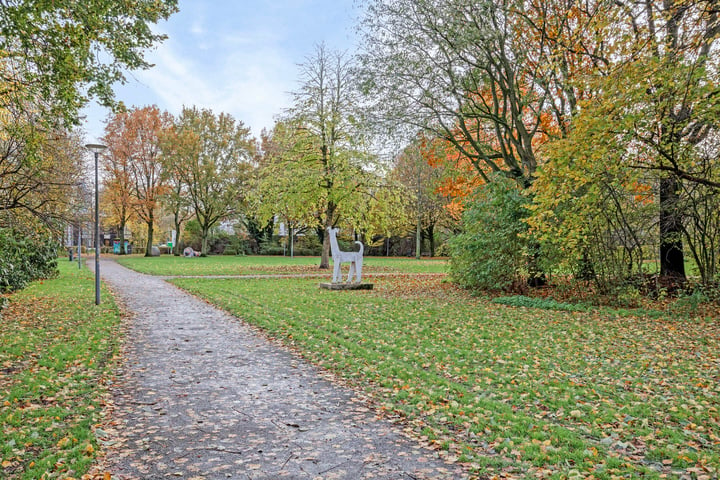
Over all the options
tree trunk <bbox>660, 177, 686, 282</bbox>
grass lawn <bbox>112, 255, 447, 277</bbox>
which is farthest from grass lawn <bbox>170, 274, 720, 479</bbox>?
grass lawn <bbox>112, 255, 447, 277</bbox>

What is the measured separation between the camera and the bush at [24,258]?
10766 mm

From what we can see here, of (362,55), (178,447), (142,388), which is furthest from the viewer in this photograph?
(362,55)

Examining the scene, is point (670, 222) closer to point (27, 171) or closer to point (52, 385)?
point (52, 385)

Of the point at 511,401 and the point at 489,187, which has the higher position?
the point at 489,187

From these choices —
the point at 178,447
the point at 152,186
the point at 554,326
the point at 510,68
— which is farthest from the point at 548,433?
the point at 152,186

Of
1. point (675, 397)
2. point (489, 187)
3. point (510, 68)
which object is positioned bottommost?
point (675, 397)

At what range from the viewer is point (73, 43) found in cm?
702

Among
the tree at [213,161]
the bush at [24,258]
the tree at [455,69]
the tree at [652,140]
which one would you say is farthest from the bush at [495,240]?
the tree at [213,161]

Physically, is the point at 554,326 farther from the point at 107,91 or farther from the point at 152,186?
the point at 152,186

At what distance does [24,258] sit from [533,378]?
15712 mm

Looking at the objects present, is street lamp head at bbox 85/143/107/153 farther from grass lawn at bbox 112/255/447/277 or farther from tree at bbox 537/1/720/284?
grass lawn at bbox 112/255/447/277

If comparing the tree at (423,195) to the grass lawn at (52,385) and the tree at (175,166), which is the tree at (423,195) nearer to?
the tree at (175,166)

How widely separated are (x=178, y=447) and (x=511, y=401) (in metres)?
3.25

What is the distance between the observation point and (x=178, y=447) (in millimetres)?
3691
